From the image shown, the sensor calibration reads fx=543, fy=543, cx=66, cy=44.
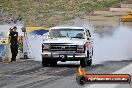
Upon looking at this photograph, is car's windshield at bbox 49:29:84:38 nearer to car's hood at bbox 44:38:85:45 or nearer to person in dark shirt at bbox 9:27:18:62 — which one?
car's hood at bbox 44:38:85:45

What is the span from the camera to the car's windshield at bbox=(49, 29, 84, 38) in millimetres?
21984

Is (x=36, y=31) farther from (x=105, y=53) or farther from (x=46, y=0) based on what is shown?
(x=46, y=0)

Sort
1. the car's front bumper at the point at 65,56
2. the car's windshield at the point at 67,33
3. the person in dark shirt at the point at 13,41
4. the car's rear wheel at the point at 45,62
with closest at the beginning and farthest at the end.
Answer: the car's front bumper at the point at 65,56 < the car's rear wheel at the point at 45,62 < the car's windshield at the point at 67,33 < the person in dark shirt at the point at 13,41

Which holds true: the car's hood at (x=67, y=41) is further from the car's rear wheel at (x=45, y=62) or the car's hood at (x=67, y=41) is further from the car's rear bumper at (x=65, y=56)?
the car's rear wheel at (x=45, y=62)

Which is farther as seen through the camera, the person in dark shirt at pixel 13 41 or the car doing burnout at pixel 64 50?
the person in dark shirt at pixel 13 41

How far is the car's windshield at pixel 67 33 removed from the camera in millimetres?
21984

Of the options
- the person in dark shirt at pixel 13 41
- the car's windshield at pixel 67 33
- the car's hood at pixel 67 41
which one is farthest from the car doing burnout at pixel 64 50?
the person in dark shirt at pixel 13 41

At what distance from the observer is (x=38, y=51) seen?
97.7 ft

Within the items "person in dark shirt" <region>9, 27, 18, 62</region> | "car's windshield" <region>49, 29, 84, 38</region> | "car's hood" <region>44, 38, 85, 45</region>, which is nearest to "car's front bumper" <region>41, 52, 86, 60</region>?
"car's hood" <region>44, 38, 85, 45</region>

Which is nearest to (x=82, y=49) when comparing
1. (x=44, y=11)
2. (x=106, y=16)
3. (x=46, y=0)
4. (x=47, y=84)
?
(x=47, y=84)

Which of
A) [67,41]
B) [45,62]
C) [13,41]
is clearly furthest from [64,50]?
[13,41]

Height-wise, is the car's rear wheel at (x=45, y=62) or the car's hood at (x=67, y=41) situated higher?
the car's hood at (x=67, y=41)

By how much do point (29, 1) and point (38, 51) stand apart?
64001 millimetres

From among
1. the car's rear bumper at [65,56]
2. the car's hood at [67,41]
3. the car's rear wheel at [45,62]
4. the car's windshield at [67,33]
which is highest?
→ the car's windshield at [67,33]
